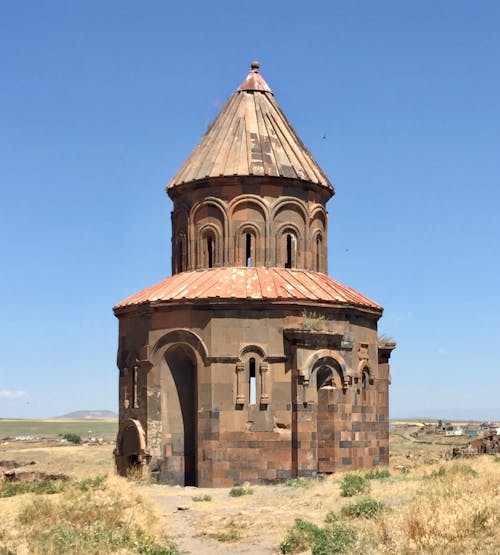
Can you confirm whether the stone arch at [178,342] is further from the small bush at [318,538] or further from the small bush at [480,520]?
the small bush at [480,520]

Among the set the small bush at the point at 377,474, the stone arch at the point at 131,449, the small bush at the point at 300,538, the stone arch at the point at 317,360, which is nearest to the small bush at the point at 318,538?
the small bush at the point at 300,538

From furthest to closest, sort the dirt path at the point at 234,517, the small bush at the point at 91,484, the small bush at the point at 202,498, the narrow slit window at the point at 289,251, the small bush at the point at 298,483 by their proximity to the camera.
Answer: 1. the narrow slit window at the point at 289,251
2. the small bush at the point at 298,483
3. the small bush at the point at 202,498
4. the small bush at the point at 91,484
5. the dirt path at the point at 234,517

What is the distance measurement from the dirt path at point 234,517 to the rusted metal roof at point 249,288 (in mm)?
4780

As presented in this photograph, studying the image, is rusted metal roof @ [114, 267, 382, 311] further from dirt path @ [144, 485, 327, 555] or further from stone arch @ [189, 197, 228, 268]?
dirt path @ [144, 485, 327, 555]

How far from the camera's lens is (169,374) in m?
23.2

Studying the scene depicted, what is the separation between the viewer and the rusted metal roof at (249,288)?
22.7 meters

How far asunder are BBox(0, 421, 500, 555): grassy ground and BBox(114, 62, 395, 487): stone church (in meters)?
1.77

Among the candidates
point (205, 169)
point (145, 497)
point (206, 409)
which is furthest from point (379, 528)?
point (205, 169)

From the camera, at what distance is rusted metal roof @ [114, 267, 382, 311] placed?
2267cm

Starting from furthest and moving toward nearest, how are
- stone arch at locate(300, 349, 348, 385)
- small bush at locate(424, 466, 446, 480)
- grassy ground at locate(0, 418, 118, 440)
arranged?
1. grassy ground at locate(0, 418, 118, 440)
2. stone arch at locate(300, 349, 348, 385)
3. small bush at locate(424, 466, 446, 480)

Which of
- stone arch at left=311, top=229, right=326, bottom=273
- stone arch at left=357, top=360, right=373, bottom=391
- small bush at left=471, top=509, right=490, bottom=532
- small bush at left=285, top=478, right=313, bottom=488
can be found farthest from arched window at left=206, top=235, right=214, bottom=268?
small bush at left=471, top=509, right=490, bottom=532

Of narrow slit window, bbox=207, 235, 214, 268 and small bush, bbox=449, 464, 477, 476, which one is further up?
narrow slit window, bbox=207, 235, 214, 268

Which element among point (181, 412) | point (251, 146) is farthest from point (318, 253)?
point (181, 412)

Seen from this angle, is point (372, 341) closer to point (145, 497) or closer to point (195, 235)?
point (195, 235)
